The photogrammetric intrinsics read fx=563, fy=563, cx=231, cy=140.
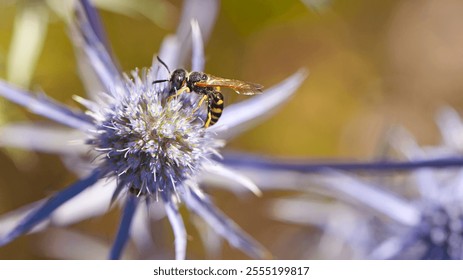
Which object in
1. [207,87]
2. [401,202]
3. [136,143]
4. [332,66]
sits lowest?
[401,202]

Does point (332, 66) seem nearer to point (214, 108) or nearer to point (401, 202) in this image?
point (401, 202)

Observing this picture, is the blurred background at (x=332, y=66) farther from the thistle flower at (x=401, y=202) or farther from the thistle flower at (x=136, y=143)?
the thistle flower at (x=136, y=143)

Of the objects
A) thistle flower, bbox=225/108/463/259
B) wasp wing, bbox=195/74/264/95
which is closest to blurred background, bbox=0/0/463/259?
thistle flower, bbox=225/108/463/259

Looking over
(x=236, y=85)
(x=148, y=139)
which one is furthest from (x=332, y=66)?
(x=148, y=139)

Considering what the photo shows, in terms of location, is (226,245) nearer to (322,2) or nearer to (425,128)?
(322,2)

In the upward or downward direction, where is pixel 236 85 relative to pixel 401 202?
upward

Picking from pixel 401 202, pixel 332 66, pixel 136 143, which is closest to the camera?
pixel 136 143
